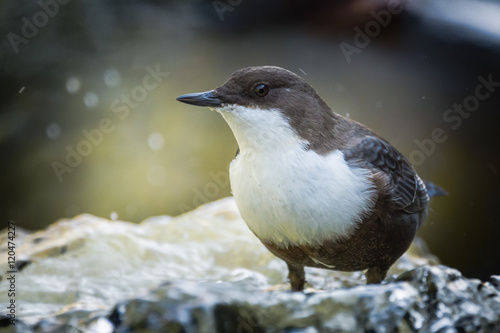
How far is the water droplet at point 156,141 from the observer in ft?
18.1

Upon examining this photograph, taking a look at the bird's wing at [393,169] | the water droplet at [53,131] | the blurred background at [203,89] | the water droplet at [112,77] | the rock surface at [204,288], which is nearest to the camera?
the rock surface at [204,288]

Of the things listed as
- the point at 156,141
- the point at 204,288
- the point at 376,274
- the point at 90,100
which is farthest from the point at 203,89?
the point at 204,288

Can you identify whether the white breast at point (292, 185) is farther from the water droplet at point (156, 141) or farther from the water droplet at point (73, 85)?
the water droplet at point (73, 85)

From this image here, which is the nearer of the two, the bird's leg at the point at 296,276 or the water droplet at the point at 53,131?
the bird's leg at the point at 296,276

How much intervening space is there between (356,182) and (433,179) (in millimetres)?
2096

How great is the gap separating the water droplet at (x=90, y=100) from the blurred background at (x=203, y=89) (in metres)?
0.01

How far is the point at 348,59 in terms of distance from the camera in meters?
4.77

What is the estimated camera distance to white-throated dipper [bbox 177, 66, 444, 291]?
252 centimetres

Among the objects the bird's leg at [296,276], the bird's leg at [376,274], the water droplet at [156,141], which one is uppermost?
the bird's leg at [376,274]

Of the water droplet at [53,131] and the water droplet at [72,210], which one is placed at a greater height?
the water droplet at [53,131]

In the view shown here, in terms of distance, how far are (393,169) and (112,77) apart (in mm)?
3355

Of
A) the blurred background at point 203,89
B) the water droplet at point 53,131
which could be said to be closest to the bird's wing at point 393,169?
the blurred background at point 203,89

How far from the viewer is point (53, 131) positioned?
5.27 metres

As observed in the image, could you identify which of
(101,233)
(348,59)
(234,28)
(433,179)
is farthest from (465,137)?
(101,233)
